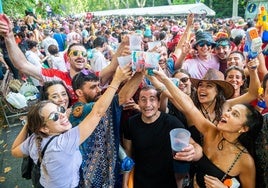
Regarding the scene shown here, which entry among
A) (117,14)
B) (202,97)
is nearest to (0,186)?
(202,97)

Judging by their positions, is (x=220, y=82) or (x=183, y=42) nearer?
(x=220, y=82)

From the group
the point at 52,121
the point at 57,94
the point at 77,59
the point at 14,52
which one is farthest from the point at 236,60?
the point at 14,52

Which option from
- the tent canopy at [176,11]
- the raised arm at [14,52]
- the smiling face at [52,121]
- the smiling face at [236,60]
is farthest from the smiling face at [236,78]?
the tent canopy at [176,11]

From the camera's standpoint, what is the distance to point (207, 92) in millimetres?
2928

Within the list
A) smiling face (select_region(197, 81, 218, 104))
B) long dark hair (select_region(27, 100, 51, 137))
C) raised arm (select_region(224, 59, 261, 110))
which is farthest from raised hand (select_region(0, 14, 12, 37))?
raised arm (select_region(224, 59, 261, 110))

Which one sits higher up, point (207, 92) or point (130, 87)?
point (130, 87)

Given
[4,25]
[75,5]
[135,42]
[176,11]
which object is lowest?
[135,42]

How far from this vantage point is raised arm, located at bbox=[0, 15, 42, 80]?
294cm

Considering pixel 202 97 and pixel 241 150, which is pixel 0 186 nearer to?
pixel 202 97

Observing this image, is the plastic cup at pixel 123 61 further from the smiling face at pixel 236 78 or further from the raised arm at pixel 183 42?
the raised arm at pixel 183 42

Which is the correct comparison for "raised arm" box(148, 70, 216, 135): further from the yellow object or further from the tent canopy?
the tent canopy

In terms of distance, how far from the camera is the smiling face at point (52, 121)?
2096 millimetres

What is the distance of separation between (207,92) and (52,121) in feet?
5.63

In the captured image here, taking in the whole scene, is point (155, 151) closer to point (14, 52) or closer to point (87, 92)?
point (87, 92)
